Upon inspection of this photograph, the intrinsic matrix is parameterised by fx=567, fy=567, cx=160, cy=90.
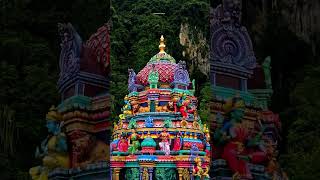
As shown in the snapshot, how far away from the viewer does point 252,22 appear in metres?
4.53

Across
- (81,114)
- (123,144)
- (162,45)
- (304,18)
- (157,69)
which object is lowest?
(123,144)

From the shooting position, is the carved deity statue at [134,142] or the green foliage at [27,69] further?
the green foliage at [27,69]

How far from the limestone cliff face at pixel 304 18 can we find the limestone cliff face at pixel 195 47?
3696mm

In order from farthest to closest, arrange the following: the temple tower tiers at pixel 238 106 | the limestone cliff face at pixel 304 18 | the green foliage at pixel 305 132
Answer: the limestone cliff face at pixel 304 18 < the green foliage at pixel 305 132 < the temple tower tiers at pixel 238 106

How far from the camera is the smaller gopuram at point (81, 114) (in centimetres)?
306

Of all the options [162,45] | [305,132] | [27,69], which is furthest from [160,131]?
[27,69]

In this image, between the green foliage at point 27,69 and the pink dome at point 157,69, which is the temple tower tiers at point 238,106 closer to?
the pink dome at point 157,69

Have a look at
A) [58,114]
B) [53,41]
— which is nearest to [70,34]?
[58,114]

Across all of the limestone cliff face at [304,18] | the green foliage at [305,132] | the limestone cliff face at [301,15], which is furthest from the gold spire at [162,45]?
the limestone cliff face at [304,18]

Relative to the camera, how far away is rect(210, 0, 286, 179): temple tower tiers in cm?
322

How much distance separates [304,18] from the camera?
669 centimetres

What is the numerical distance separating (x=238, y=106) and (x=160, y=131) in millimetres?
698

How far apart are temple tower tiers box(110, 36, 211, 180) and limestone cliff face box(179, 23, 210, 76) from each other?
2.6 inches

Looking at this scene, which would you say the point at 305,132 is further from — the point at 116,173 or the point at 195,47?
the point at 116,173
